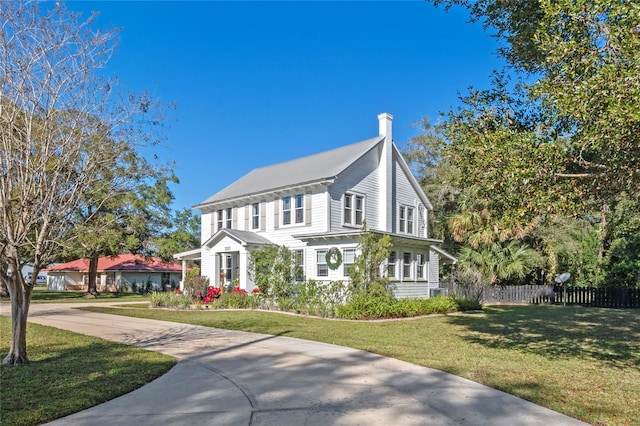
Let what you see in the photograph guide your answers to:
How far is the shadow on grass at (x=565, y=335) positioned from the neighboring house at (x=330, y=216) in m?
4.55

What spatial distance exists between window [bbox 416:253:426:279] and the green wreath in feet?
13.3

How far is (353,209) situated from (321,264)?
3.53 metres

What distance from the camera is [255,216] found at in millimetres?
25422

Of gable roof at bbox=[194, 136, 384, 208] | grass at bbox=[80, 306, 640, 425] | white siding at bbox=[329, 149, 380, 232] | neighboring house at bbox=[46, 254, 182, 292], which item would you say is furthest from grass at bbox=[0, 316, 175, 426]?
neighboring house at bbox=[46, 254, 182, 292]

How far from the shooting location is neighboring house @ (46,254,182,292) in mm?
47500

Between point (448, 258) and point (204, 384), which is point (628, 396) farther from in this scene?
point (448, 258)

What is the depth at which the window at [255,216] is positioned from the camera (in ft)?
82.9

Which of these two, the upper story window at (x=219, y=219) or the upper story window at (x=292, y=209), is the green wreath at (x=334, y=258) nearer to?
the upper story window at (x=292, y=209)

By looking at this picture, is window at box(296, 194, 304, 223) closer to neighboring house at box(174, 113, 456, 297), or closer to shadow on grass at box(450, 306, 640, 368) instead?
neighboring house at box(174, 113, 456, 297)

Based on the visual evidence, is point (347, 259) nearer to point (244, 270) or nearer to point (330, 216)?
point (330, 216)

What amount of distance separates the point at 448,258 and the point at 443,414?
67.2 feet

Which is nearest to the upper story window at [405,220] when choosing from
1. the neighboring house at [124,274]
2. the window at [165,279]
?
the neighboring house at [124,274]

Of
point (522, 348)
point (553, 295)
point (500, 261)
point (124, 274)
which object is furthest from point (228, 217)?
point (124, 274)

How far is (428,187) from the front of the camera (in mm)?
35500
